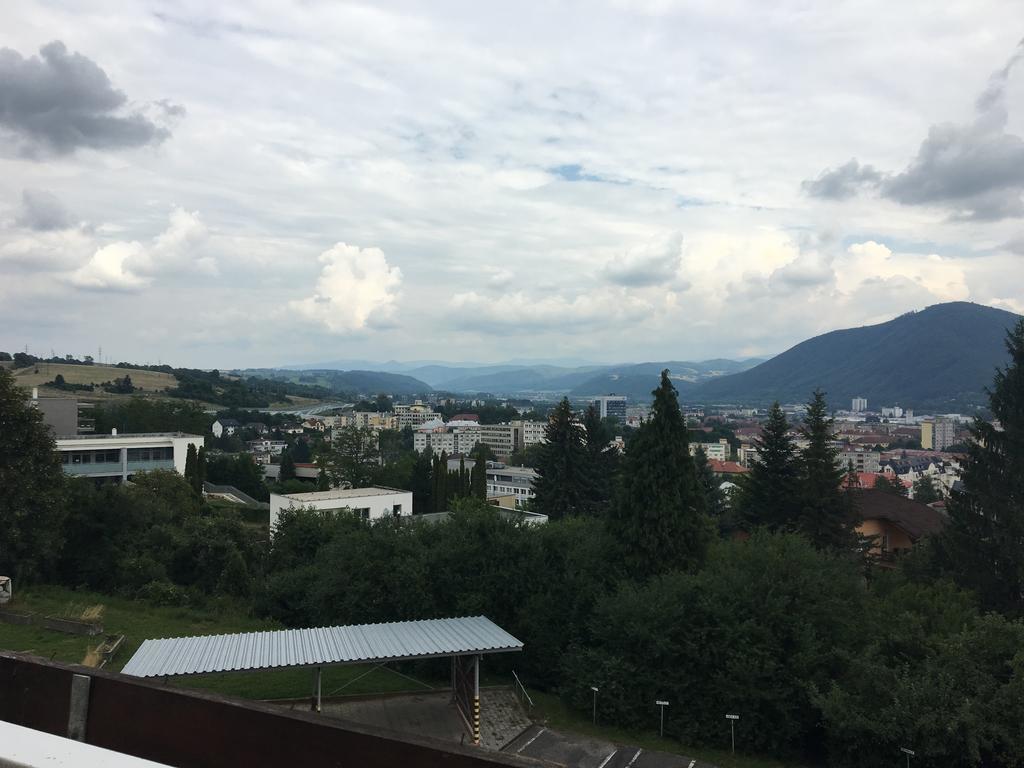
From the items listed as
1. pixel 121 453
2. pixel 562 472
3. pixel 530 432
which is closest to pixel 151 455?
pixel 121 453

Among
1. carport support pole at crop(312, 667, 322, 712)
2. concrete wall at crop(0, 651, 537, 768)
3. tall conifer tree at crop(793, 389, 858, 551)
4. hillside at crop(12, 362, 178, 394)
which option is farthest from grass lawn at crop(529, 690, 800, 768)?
hillside at crop(12, 362, 178, 394)

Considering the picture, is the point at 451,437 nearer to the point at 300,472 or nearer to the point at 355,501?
the point at 300,472

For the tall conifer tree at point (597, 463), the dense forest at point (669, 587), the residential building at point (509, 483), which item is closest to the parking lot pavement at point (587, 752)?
the dense forest at point (669, 587)

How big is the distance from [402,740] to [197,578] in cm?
2467

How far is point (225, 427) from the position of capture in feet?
370

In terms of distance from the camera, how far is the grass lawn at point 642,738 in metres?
13.8

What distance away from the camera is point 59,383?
98250 mm

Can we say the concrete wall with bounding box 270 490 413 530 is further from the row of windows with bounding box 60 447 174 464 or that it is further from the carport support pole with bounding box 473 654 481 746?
the carport support pole with bounding box 473 654 481 746

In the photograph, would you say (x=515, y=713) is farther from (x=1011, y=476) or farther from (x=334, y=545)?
(x=1011, y=476)

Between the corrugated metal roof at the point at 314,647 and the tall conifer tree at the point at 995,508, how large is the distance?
49.2 ft

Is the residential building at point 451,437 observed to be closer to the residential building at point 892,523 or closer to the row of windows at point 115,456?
the row of windows at point 115,456

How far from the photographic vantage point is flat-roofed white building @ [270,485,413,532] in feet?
110

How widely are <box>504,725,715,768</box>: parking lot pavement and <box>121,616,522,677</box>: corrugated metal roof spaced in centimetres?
200

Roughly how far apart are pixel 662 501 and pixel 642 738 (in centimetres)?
489
